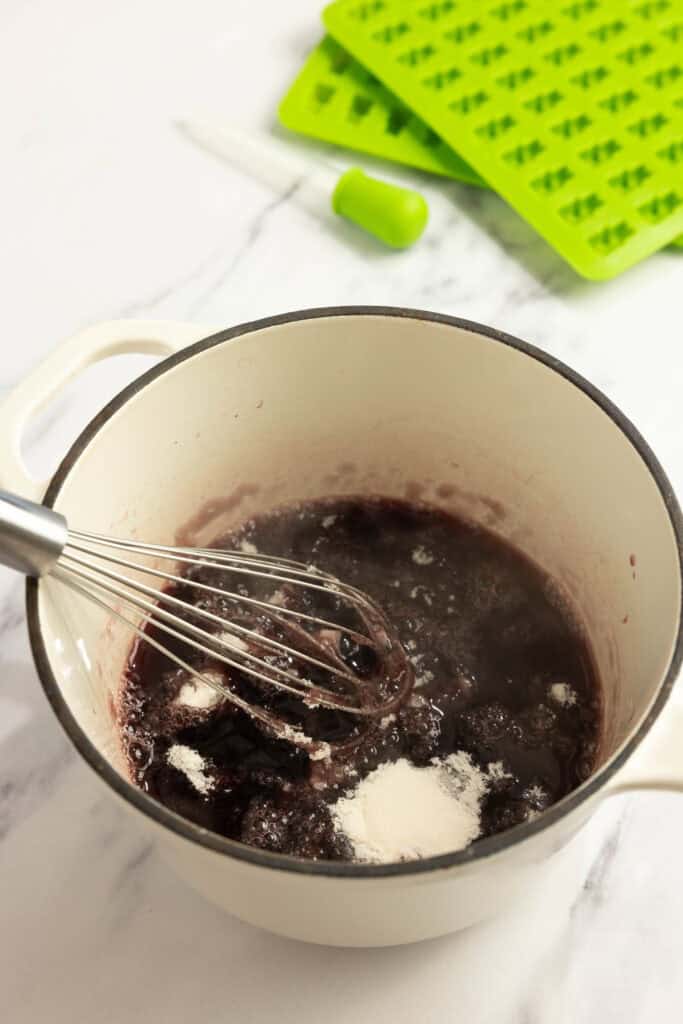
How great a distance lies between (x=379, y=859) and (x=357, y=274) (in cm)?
49

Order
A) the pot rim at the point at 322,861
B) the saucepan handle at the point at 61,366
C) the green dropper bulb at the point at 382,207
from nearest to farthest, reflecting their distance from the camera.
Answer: the pot rim at the point at 322,861
the saucepan handle at the point at 61,366
the green dropper bulb at the point at 382,207

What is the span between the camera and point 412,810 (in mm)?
554

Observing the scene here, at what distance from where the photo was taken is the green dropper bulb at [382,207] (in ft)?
2.80

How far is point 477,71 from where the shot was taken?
3.02 ft

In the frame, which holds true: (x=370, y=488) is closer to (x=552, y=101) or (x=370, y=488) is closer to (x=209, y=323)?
(x=209, y=323)

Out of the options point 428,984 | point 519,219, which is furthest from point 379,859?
point 519,219

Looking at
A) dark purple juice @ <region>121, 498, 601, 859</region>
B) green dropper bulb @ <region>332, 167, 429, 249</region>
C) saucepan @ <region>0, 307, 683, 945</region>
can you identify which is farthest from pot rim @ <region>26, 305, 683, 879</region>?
green dropper bulb @ <region>332, 167, 429, 249</region>

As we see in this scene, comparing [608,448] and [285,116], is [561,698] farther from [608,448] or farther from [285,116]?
[285,116]

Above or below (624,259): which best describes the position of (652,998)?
below

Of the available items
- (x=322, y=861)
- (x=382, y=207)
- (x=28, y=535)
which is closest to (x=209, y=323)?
(x=382, y=207)

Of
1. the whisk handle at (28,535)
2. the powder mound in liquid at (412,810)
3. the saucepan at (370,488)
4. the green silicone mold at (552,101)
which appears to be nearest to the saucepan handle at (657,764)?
the saucepan at (370,488)

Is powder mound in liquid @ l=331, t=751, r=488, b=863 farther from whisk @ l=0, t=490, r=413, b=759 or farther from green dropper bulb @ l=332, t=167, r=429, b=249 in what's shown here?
green dropper bulb @ l=332, t=167, r=429, b=249

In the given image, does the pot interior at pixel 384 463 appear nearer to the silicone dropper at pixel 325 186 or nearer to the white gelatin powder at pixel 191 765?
the white gelatin powder at pixel 191 765

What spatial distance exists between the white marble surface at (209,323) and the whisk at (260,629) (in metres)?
0.10
